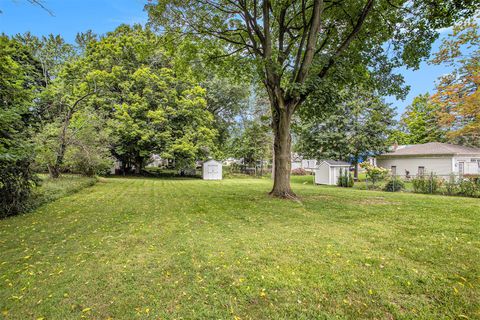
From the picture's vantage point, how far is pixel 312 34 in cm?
790

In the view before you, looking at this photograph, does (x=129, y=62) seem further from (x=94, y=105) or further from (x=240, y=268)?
(x=240, y=268)

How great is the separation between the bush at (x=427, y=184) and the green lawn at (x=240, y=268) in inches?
306

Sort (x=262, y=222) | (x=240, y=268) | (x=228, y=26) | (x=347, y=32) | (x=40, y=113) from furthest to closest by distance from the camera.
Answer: (x=40, y=113)
(x=228, y=26)
(x=347, y=32)
(x=262, y=222)
(x=240, y=268)

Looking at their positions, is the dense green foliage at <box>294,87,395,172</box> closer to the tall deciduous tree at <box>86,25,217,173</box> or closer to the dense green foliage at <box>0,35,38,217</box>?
the tall deciduous tree at <box>86,25,217,173</box>

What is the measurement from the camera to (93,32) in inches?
945

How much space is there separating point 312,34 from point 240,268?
7544mm

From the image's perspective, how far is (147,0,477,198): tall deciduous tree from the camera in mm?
7970

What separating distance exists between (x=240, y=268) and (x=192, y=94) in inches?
835

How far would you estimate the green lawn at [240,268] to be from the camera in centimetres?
248

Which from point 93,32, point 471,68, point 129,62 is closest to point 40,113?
point 129,62

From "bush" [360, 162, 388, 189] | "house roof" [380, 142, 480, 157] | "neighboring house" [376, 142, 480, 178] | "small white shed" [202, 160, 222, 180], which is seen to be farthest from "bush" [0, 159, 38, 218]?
"house roof" [380, 142, 480, 157]

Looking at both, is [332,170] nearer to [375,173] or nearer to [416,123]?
[375,173]

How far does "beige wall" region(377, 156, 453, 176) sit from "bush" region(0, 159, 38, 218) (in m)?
22.8

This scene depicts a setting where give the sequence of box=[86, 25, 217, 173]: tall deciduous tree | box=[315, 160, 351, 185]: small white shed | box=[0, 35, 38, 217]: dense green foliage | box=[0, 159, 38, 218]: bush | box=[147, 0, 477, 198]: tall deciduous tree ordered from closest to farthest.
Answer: box=[0, 35, 38, 217]: dense green foliage < box=[0, 159, 38, 218]: bush < box=[147, 0, 477, 198]: tall deciduous tree < box=[315, 160, 351, 185]: small white shed < box=[86, 25, 217, 173]: tall deciduous tree
